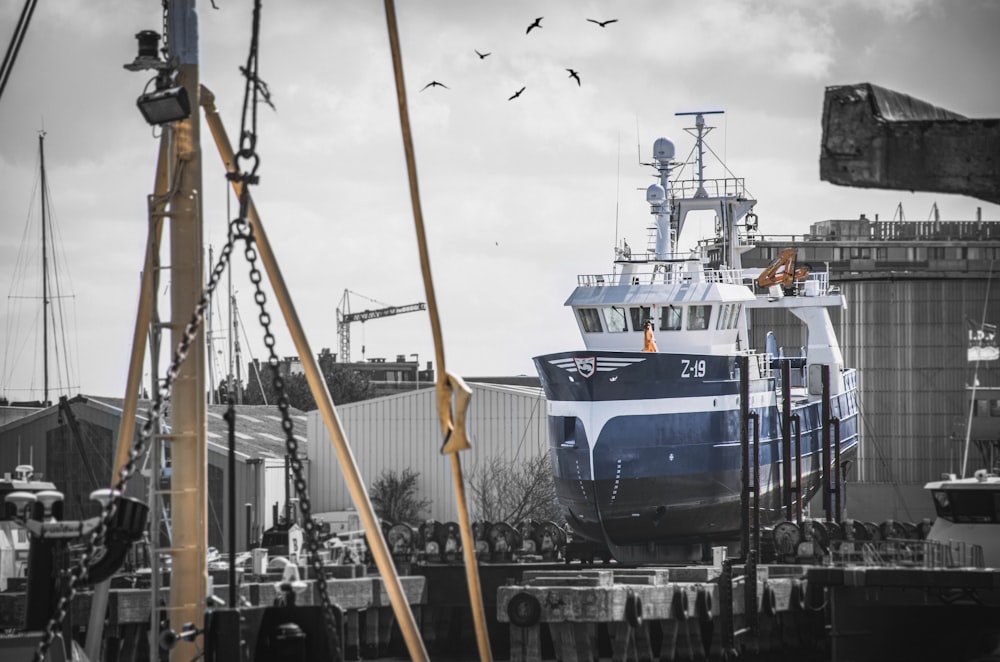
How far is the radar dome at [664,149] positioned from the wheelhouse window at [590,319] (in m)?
7.00

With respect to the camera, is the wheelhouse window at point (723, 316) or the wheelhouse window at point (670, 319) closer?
the wheelhouse window at point (670, 319)

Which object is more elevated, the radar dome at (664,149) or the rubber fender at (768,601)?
the radar dome at (664,149)

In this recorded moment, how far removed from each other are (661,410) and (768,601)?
9.96 m

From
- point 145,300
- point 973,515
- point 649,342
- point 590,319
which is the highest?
point 590,319

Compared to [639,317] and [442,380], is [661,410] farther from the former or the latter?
[442,380]

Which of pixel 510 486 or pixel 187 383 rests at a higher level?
pixel 187 383

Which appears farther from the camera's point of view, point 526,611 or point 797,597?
point 797,597

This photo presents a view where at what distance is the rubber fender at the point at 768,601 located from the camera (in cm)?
3484

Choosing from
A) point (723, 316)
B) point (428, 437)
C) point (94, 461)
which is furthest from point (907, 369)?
point (94, 461)

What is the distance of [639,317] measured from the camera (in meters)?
47.8

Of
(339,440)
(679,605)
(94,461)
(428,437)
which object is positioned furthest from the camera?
(428,437)

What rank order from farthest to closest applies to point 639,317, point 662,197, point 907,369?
1. point 907,369
2. point 662,197
3. point 639,317

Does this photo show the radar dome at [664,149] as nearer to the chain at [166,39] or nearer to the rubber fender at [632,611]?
the rubber fender at [632,611]

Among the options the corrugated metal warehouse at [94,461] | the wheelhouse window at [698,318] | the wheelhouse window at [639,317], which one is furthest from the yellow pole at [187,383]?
the corrugated metal warehouse at [94,461]
